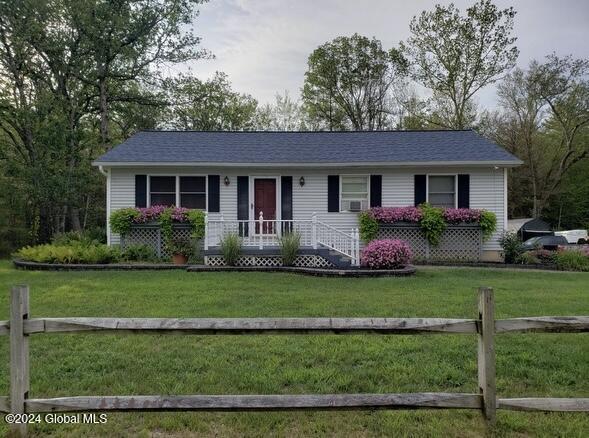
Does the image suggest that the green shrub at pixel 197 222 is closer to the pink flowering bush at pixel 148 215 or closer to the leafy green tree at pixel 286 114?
the pink flowering bush at pixel 148 215

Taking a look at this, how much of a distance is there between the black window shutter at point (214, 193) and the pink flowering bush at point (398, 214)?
496 centimetres

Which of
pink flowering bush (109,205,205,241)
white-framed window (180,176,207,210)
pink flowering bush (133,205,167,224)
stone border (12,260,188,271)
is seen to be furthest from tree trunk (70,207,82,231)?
white-framed window (180,176,207,210)

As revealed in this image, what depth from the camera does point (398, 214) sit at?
13.0 m

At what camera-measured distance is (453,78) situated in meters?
26.2

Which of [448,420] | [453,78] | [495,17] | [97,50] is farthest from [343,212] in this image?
[495,17]

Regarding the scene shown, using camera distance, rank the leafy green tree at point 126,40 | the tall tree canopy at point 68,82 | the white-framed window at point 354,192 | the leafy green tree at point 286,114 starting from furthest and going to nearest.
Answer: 1. the leafy green tree at point 286,114
2. the leafy green tree at point 126,40
3. the tall tree canopy at point 68,82
4. the white-framed window at point 354,192

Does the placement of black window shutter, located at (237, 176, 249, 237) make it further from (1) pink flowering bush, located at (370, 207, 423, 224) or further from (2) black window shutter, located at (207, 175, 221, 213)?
(1) pink flowering bush, located at (370, 207, 423, 224)

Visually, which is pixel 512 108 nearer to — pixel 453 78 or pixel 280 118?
pixel 453 78

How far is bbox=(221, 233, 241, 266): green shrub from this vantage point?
10797 mm

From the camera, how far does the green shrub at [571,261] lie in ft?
38.0

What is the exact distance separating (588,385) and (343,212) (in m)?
10.3

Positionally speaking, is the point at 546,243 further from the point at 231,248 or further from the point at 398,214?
the point at 231,248

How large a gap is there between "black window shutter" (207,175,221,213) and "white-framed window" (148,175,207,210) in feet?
0.66

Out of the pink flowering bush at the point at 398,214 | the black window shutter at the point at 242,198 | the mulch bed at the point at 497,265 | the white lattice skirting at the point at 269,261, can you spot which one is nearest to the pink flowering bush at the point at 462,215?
the pink flowering bush at the point at 398,214
